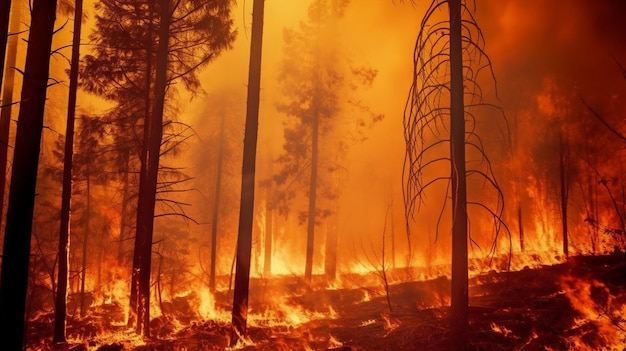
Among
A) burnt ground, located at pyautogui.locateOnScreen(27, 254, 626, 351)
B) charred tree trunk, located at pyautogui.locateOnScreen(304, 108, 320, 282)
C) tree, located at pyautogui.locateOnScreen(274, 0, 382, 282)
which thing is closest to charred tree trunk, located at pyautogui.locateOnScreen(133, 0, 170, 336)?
burnt ground, located at pyautogui.locateOnScreen(27, 254, 626, 351)

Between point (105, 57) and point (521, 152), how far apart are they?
29.8 metres

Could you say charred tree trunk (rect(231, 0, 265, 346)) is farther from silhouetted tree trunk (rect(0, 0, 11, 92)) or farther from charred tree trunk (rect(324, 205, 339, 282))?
charred tree trunk (rect(324, 205, 339, 282))

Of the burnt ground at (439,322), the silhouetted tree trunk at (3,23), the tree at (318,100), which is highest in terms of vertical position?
the tree at (318,100)

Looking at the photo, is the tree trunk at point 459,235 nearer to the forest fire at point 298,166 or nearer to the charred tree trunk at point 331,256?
the forest fire at point 298,166

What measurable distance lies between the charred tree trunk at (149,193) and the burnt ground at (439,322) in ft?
3.27

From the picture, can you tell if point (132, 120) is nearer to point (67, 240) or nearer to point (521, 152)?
point (67, 240)

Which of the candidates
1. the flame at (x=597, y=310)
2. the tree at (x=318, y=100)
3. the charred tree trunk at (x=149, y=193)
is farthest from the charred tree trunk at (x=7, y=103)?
the flame at (x=597, y=310)

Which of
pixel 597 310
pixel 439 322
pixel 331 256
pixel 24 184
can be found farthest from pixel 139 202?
pixel 331 256

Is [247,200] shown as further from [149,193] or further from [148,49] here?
[148,49]

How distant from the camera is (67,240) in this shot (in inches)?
484

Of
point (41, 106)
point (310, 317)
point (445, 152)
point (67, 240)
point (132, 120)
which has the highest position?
point (445, 152)

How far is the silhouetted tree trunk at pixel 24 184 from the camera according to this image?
6480mm

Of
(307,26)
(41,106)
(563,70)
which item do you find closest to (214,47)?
(41,106)

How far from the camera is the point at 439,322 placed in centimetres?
916
